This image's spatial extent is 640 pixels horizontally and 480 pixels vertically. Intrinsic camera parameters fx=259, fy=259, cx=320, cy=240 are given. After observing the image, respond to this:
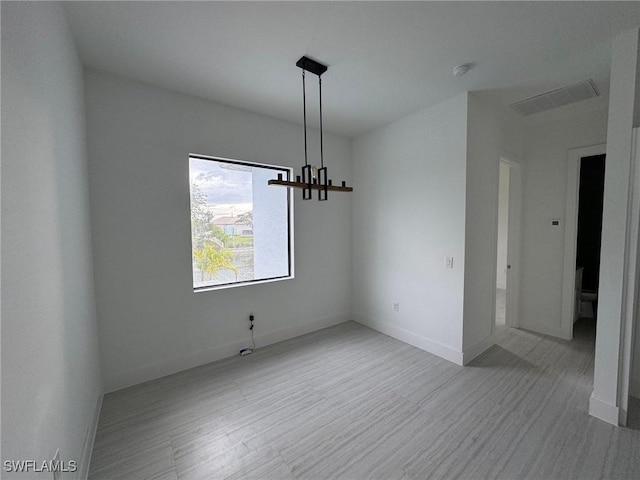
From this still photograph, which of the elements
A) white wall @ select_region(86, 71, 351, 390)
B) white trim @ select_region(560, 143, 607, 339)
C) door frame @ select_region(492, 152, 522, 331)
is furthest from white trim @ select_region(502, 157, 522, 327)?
white wall @ select_region(86, 71, 351, 390)

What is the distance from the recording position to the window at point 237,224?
2924 mm

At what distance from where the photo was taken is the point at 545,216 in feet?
11.7

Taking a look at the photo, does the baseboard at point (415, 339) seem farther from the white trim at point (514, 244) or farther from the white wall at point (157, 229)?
the white trim at point (514, 244)

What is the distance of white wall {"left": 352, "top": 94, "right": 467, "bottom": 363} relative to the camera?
286cm

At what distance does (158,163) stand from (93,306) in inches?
56.1

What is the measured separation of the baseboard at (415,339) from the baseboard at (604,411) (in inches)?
39.1

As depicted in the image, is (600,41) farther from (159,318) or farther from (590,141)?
(159,318)

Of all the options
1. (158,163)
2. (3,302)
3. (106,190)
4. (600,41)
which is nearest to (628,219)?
(600,41)

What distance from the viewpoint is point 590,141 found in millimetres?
3182

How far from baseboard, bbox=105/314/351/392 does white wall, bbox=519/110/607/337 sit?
10.1 ft

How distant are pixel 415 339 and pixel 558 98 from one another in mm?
3134

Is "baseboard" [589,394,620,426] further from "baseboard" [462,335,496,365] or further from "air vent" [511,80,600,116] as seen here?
"air vent" [511,80,600,116]

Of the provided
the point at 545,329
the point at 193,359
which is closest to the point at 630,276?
the point at 545,329

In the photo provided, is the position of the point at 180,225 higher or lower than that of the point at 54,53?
lower
